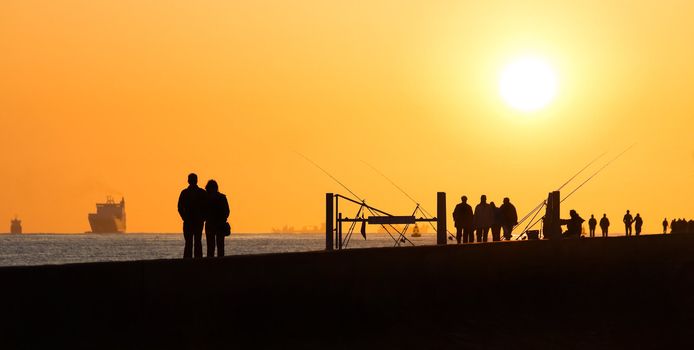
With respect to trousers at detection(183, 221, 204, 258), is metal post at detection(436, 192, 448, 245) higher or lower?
higher

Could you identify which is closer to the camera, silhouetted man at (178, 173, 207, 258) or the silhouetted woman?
silhouetted man at (178, 173, 207, 258)

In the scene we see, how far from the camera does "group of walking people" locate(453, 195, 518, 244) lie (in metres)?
31.1

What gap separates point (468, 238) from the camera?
31.8 meters

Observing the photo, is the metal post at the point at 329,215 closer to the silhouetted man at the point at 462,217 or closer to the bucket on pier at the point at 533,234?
the silhouetted man at the point at 462,217

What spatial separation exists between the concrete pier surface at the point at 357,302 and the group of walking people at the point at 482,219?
A: 322 centimetres

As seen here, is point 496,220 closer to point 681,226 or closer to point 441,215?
point 441,215

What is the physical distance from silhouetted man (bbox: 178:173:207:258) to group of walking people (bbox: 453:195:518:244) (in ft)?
38.6

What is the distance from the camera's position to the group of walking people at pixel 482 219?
31109 mm

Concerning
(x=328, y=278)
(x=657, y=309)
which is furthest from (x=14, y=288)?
(x=657, y=309)

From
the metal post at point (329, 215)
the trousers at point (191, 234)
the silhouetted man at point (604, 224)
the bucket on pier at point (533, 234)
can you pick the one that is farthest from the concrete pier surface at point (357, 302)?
the silhouetted man at point (604, 224)

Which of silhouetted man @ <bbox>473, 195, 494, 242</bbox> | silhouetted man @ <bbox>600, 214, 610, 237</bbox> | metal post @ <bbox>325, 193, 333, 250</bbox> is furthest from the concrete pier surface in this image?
silhouetted man @ <bbox>600, 214, 610, 237</bbox>

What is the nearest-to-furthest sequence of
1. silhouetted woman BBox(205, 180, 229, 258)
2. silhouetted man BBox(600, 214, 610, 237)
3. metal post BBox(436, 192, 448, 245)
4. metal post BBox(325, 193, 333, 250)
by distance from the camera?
1. silhouetted woman BBox(205, 180, 229, 258)
2. metal post BBox(436, 192, 448, 245)
3. metal post BBox(325, 193, 333, 250)
4. silhouetted man BBox(600, 214, 610, 237)

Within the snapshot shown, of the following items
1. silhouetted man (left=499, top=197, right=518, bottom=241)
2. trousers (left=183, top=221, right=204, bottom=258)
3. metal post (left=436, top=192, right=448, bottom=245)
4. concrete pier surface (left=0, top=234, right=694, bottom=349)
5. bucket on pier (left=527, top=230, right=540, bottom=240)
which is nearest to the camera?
concrete pier surface (left=0, top=234, right=694, bottom=349)

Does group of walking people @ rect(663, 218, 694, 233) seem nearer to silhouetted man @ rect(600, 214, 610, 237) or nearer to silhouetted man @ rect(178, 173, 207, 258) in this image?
silhouetted man @ rect(600, 214, 610, 237)
